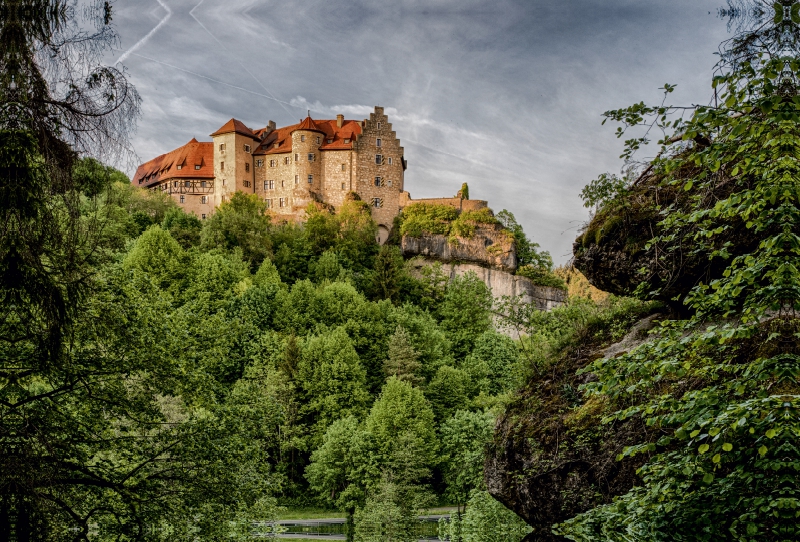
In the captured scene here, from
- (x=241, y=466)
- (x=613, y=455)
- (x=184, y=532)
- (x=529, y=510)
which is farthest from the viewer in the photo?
(x=241, y=466)

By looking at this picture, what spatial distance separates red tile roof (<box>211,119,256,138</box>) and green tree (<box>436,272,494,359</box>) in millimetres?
29213

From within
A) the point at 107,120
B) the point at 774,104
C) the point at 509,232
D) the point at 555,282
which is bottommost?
the point at 774,104

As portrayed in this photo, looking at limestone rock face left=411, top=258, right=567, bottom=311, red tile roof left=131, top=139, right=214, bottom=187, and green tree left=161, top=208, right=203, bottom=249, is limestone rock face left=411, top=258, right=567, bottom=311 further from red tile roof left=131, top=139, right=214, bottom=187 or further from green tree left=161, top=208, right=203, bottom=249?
red tile roof left=131, top=139, right=214, bottom=187

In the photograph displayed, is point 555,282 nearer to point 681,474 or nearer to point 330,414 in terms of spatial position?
point 330,414

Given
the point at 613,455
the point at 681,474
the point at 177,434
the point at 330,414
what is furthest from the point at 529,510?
the point at 330,414

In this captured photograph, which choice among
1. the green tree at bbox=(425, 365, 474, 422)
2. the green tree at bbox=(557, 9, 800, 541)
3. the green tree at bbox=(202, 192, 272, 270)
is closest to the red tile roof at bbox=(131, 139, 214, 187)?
the green tree at bbox=(202, 192, 272, 270)

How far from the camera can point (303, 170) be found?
242 ft

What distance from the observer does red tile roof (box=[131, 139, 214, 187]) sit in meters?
77.8

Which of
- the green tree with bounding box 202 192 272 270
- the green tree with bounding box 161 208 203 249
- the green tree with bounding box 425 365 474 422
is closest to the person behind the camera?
the green tree with bounding box 425 365 474 422

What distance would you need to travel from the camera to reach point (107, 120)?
7.12 meters

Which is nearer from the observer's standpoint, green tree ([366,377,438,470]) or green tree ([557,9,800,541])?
green tree ([557,9,800,541])

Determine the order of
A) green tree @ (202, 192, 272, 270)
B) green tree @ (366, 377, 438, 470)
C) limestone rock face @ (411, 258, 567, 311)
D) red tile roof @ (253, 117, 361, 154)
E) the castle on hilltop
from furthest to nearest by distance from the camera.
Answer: red tile roof @ (253, 117, 361, 154), the castle on hilltop, limestone rock face @ (411, 258, 567, 311), green tree @ (202, 192, 272, 270), green tree @ (366, 377, 438, 470)

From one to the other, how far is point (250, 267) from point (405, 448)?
97.4 feet

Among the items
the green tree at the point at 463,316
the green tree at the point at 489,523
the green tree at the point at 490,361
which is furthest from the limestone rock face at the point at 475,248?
the green tree at the point at 489,523
